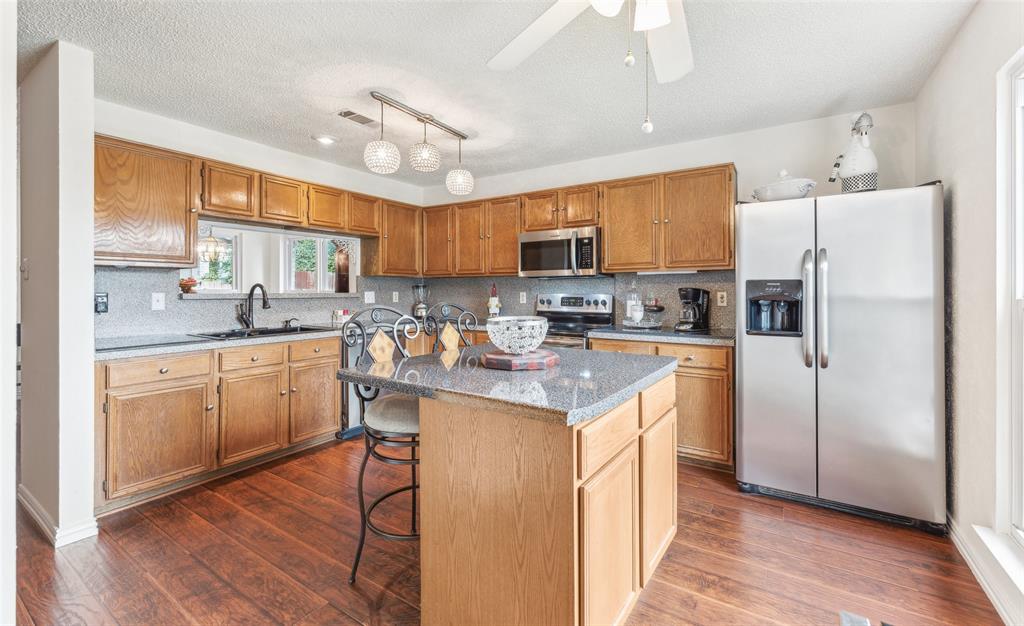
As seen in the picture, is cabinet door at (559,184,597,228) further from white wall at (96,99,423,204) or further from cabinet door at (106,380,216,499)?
cabinet door at (106,380,216,499)

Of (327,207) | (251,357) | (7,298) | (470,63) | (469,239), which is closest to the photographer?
(7,298)

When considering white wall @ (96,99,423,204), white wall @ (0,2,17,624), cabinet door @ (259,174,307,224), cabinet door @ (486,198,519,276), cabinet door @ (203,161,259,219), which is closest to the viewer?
white wall @ (0,2,17,624)

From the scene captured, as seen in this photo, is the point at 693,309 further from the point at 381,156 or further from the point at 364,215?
the point at 364,215

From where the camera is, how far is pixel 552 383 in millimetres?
1515

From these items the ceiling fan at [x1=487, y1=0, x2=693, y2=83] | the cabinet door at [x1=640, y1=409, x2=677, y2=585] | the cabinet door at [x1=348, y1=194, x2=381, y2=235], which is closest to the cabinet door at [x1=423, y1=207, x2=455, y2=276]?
the cabinet door at [x1=348, y1=194, x2=381, y2=235]

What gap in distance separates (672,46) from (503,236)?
9.12ft

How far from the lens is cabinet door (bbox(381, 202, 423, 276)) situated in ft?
14.4

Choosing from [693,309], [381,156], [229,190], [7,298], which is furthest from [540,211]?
[7,298]

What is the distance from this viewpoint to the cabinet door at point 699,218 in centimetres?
319

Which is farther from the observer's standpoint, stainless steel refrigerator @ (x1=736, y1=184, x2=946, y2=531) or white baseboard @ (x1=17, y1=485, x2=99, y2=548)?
stainless steel refrigerator @ (x1=736, y1=184, x2=946, y2=531)

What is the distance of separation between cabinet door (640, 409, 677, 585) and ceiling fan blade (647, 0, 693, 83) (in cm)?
134

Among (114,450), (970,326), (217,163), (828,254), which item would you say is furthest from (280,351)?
(970,326)

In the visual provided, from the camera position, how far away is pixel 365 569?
6.44 ft

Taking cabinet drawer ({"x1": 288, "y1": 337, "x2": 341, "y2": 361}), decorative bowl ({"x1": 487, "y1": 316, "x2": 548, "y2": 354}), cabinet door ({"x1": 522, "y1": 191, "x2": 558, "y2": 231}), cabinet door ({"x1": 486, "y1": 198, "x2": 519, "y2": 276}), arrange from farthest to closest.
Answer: cabinet door ({"x1": 486, "y1": 198, "x2": 519, "y2": 276}), cabinet door ({"x1": 522, "y1": 191, "x2": 558, "y2": 231}), cabinet drawer ({"x1": 288, "y1": 337, "x2": 341, "y2": 361}), decorative bowl ({"x1": 487, "y1": 316, "x2": 548, "y2": 354})
